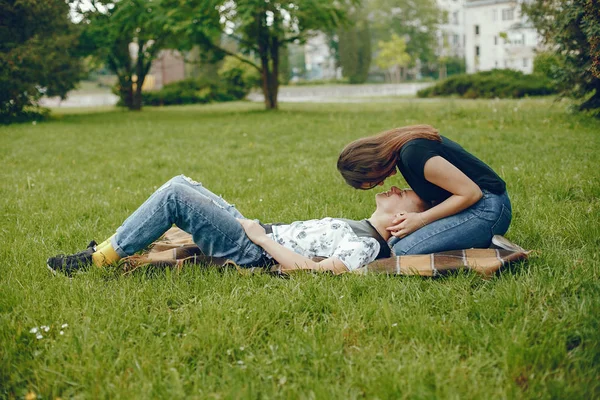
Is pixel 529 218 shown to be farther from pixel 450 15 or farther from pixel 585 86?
pixel 450 15

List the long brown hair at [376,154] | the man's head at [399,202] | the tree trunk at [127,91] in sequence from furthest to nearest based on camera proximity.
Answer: the tree trunk at [127,91], the man's head at [399,202], the long brown hair at [376,154]

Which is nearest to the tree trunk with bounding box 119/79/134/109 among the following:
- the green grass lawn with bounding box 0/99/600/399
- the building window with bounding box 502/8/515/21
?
the green grass lawn with bounding box 0/99/600/399

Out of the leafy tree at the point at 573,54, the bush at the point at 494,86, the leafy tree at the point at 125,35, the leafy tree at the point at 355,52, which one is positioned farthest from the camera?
the leafy tree at the point at 355,52

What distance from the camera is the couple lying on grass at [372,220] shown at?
3646 millimetres

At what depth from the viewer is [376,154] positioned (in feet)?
12.0

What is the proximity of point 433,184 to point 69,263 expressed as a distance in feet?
8.15

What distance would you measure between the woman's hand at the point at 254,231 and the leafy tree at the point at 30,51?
15.4m

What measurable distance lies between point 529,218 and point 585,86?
27.4ft

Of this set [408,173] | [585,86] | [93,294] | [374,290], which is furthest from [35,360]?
[585,86]

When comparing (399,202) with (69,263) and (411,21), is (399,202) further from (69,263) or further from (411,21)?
(411,21)

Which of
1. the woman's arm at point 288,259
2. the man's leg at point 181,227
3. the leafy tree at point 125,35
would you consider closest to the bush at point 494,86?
the leafy tree at point 125,35

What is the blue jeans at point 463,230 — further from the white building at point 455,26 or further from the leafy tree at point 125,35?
the white building at point 455,26

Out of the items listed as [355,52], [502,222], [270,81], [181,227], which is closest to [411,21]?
[355,52]

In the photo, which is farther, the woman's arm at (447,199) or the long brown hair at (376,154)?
the long brown hair at (376,154)
